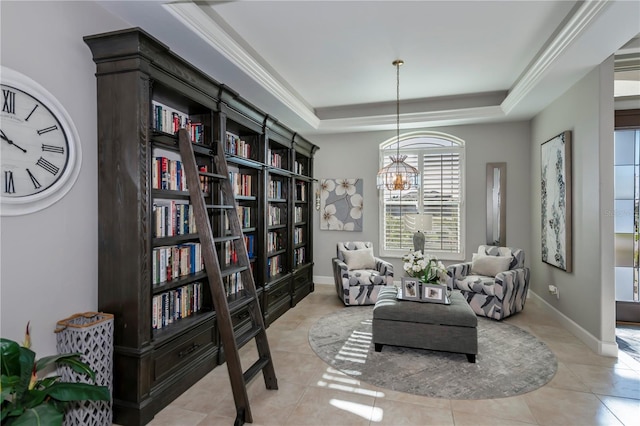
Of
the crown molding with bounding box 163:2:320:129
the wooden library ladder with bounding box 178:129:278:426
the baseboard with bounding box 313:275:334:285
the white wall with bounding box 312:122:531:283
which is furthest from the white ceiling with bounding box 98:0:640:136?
the baseboard with bounding box 313:275:334:285

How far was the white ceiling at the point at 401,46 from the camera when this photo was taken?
268 centimetres

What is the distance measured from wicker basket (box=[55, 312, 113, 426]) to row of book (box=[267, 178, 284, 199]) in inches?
97.1

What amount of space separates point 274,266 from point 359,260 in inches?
54.3

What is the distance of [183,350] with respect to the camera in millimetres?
2529

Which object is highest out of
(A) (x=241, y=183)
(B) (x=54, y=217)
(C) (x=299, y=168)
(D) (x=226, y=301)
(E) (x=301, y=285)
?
(C) (x=299, y=168)

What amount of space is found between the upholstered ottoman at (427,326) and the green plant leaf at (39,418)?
253 centimetres

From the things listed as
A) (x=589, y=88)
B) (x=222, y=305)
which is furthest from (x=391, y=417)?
(x=589, y=88)

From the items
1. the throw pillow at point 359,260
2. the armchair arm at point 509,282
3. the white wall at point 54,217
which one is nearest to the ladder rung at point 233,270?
the white wall at point 54,217

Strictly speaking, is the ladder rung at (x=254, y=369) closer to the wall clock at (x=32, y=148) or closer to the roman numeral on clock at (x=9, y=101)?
the wall clock at (x=32, y=148)

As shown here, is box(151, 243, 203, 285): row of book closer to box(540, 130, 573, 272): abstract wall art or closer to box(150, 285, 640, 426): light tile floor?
box(150, 285, 640, 426): light tile floor

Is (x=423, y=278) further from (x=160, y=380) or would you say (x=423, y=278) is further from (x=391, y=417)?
(x=160, y=380)

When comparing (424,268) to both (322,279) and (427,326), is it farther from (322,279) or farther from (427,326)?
(322,279)

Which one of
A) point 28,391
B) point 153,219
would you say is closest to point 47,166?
point 153,219

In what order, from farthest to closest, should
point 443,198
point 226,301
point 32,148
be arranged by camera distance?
point 443,198
point 226,301
point 32,148
